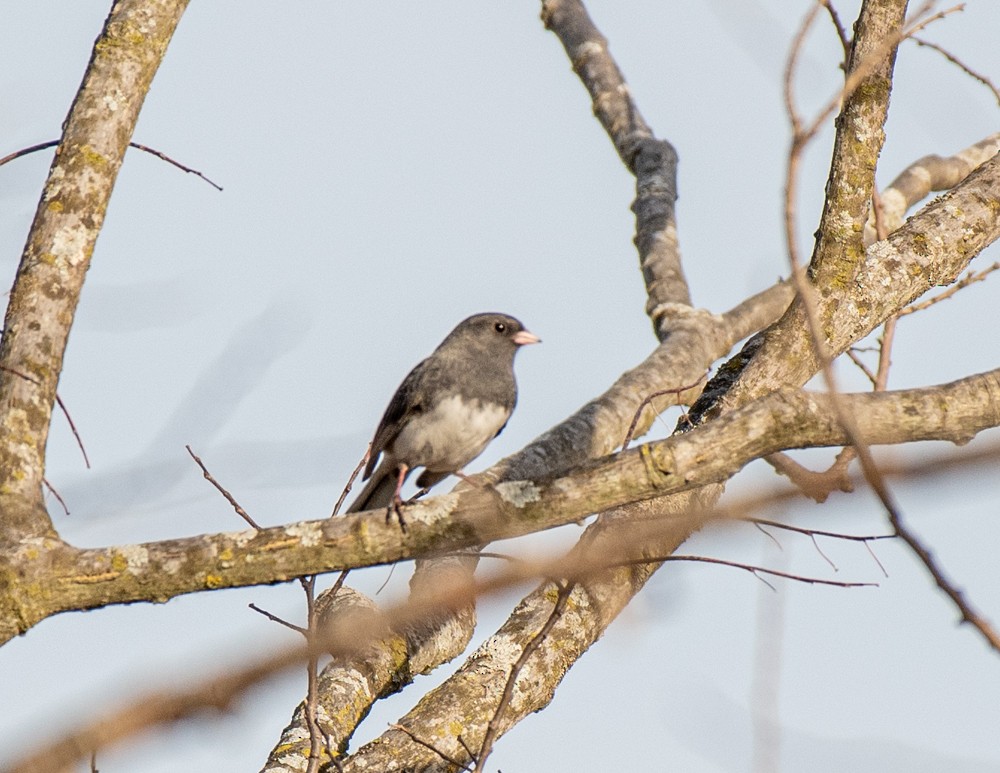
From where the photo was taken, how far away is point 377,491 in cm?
481

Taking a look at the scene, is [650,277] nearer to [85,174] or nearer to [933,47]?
[933,47]

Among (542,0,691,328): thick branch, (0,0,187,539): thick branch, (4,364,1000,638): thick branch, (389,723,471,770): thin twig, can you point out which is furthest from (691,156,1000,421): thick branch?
(542,0,691,328): thick branch

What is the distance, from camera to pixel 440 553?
91.7 inches

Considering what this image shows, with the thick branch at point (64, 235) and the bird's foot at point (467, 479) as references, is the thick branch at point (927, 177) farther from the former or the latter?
the thick branch at point (64, 235)

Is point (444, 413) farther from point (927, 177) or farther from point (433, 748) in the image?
point (927, 177)

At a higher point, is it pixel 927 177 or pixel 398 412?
pixel 927 177

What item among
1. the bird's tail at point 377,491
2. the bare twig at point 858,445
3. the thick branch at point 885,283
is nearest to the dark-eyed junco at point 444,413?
the bird's tail at point 377,491

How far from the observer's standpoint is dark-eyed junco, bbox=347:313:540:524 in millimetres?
4555

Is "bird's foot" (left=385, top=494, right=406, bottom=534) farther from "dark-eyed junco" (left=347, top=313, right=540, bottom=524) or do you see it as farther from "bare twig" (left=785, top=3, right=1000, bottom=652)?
"dark-eyed junco" (left=347, top=313, right=540, bottom=524)

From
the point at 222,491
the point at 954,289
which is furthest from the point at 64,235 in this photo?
the point at 954,289

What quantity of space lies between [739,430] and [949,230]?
1.78 metres

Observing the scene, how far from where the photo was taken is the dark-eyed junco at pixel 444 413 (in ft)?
14.9

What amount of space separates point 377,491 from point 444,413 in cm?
51

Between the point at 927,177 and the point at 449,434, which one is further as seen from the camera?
the point at 927,177
